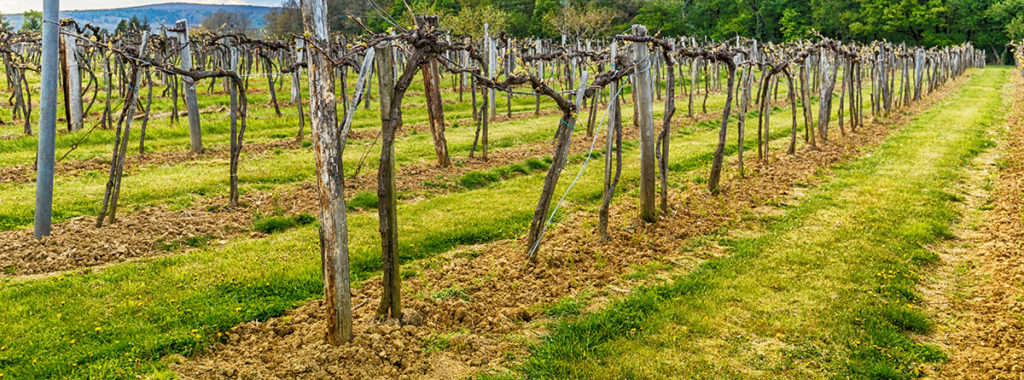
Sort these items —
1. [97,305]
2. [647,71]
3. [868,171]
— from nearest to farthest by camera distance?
[97,305] < [647,71] < [868,171]

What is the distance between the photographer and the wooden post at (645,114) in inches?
293

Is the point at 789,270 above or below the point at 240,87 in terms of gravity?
below

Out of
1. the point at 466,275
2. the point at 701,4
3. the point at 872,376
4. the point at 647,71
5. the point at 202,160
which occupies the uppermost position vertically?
the point at 701,4

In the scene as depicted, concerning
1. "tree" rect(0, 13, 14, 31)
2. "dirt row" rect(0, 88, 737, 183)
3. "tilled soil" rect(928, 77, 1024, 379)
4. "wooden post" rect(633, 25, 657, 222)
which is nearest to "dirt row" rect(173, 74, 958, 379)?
"wooden post" rect(633, 25, 657, 222)

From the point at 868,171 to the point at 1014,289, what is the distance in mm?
5924

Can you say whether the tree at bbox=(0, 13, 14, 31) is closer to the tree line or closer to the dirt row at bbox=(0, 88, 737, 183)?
the dirt row at bbox=(0, 88, 737, 183)

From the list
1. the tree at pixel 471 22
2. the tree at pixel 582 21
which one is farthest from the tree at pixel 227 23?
the tree at pixel 582 21

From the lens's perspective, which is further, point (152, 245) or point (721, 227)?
point (721, 227)

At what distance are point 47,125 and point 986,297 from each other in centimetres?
969

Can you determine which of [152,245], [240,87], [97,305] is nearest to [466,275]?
[97,305]

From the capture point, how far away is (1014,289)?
5750 mm

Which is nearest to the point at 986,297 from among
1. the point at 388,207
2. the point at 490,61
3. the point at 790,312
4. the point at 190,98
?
the point at 790,312

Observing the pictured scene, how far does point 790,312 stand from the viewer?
5445mm

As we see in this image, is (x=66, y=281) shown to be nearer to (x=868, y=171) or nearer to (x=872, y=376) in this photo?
(x=872, y=376)
